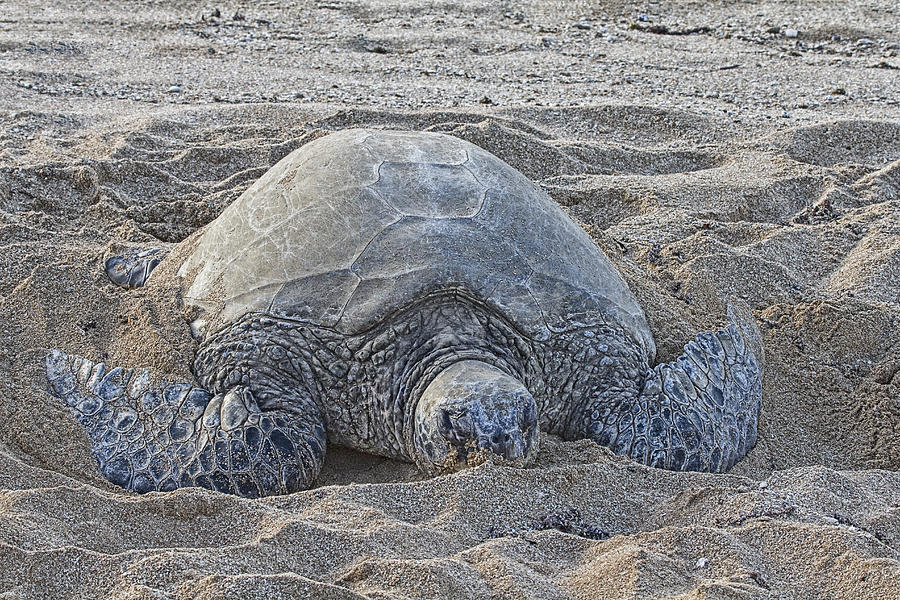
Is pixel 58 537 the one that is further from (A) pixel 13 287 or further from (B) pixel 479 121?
(B) pixel 479 121

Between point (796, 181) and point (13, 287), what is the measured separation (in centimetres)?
441

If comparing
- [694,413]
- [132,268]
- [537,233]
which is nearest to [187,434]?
[132,268]

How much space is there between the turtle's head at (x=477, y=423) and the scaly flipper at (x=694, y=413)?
19.0 inches

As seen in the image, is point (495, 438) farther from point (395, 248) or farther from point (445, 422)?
point (395, 248)

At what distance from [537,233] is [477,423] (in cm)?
98

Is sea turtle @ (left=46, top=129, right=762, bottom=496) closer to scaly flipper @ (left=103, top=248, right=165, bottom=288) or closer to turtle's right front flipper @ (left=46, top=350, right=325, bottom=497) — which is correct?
turtle's right front flipper @ (left=46, top=350, right=325, bottom=497)

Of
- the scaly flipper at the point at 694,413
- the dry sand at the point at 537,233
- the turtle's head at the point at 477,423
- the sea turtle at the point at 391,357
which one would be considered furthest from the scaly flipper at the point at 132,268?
the scaly flipper at the point at 694,413

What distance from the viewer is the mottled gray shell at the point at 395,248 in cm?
341

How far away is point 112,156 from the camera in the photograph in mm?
5637

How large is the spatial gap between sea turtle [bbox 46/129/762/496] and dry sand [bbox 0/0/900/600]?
166 millimetres

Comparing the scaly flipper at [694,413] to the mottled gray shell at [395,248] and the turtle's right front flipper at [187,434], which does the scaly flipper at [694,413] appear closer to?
the mottled gray shell at [395,248]

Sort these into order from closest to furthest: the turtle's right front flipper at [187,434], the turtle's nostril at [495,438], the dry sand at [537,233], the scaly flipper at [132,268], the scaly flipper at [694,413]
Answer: the dry sand at [537,233] → the turtle's nostril at [495,438] → the turtle's right front flipper at [187,434] → the scaly flipper at [694,413] → the scaly flipper at [132,268]

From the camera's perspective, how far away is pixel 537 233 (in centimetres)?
369

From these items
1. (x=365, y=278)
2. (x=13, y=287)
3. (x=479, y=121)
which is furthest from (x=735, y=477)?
(x=479, y=121)
